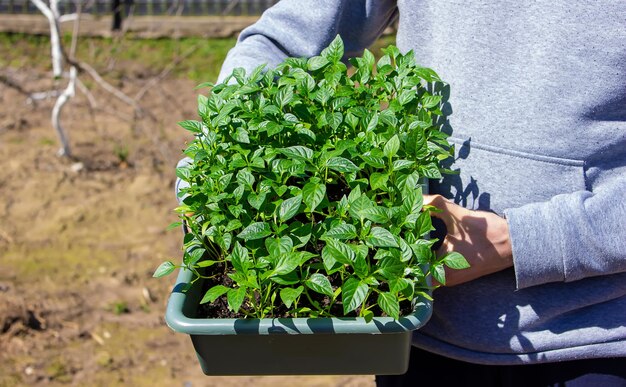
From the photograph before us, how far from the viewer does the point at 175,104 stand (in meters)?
5.02

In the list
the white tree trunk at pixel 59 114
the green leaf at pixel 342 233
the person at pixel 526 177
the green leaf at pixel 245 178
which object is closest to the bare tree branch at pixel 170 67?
the white tree trunk at pixel 59 114

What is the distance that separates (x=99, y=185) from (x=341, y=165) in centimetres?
329

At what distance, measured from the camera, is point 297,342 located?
1115 millimetres

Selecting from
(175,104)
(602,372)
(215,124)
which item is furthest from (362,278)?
(175,104)

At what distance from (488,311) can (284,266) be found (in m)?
0.53

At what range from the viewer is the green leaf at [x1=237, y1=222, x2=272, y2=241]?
3.68 feet

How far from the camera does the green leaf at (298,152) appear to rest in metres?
1.21

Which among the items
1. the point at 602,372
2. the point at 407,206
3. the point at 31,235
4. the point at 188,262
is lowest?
the point at 31,235

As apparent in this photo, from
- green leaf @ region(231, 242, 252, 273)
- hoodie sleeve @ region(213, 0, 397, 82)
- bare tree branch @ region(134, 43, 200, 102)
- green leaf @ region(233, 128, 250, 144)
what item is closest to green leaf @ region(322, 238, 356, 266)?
green leaf @ region(231, 242, 252, 273)

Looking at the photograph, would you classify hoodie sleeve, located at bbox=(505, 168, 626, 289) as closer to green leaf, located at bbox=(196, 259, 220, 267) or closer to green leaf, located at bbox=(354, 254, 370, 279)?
green leaf, located at bbox=(354, 254, 370, 279)

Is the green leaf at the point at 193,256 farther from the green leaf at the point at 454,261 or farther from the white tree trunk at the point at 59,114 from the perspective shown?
the white tree trunk at the point at 59,114

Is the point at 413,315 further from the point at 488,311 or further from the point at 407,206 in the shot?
the point at 488,311

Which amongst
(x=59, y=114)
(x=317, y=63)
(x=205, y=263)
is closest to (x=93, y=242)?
(x=59, y=114)

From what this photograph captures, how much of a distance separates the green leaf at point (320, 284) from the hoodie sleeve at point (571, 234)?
1.22 ft
